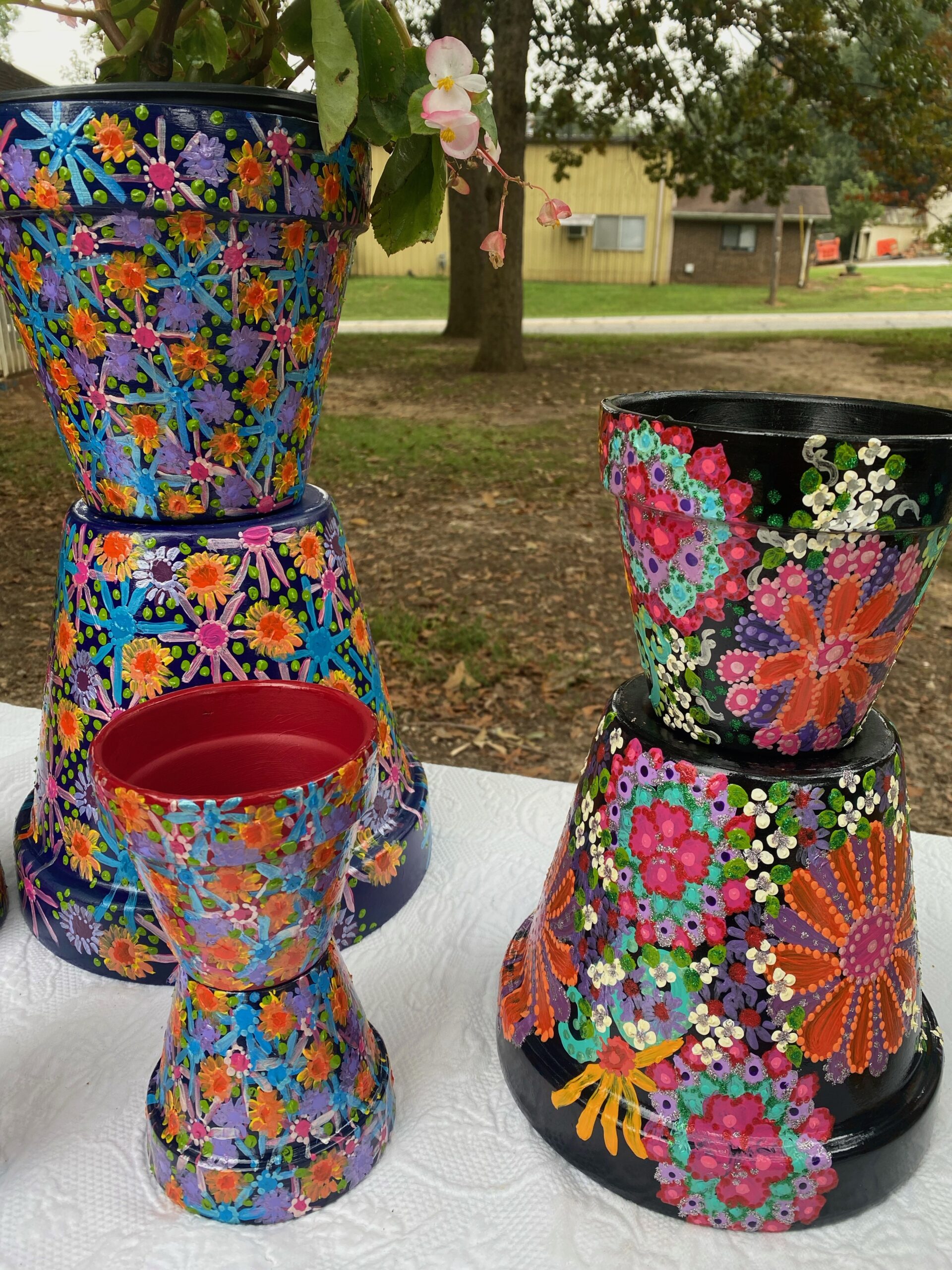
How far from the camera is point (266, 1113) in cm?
64

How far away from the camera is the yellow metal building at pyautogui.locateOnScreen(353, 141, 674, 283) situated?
1603 centimetres

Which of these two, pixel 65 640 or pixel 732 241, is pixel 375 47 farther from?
pixel 732 241

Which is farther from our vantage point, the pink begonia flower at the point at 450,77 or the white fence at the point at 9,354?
the white fence at the point at 9,354

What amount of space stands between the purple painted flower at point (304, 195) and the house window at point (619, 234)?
16.9 metres

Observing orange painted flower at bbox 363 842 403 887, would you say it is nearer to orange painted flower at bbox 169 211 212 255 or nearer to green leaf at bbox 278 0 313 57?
orange painted flower at bbox 169 211 212 255

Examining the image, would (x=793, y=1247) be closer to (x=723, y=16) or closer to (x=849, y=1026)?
(x=849, y=1026)

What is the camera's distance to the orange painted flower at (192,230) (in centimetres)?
70

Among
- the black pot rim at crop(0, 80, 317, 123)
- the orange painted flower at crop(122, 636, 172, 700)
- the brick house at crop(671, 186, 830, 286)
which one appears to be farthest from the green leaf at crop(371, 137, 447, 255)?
the brick house at crop(671, 186, 830, 286)

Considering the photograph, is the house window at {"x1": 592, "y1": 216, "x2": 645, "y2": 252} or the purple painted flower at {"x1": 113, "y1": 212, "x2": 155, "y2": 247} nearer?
the purple painted flower at {"x1": 113, "y1": 212, "x2": 155, "y2": 247}

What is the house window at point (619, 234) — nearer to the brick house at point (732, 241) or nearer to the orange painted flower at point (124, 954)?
the brick house at point (732, 241)

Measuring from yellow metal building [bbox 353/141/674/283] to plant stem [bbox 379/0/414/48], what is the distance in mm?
15891

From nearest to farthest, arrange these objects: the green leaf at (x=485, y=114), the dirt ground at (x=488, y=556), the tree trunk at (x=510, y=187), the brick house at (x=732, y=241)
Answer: the green leaf at (x=485, y=114) → the dirt ground at (x=488, y=556) → the tree trunk at (x=510, y=187) → the brick house at (x=732, y=241)

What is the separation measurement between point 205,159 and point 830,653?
541 mm

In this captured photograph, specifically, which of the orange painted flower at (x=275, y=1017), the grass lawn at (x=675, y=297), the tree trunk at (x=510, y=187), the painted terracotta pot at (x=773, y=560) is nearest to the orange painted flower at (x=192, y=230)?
the painted terracotta pot at (x=773, y=560)
